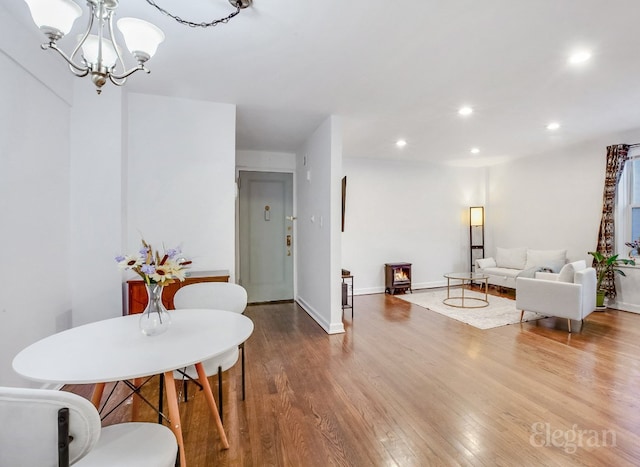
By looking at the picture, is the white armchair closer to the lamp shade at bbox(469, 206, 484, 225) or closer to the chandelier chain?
the lamp shade at bbox(469, 206, 484, 225)

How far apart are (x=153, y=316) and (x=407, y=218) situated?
17.3 ft

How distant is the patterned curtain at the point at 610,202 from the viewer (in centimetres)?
438

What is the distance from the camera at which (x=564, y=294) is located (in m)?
→ 3.47

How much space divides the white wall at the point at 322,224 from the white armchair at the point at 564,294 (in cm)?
235

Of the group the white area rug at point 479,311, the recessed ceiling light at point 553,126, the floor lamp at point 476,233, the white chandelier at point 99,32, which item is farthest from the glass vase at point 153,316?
the floor lamp at point 476,233

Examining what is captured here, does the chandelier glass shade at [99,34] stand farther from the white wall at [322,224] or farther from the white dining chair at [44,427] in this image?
the white wall at [322,224]

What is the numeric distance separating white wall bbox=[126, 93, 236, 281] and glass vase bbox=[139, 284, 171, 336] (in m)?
1.59

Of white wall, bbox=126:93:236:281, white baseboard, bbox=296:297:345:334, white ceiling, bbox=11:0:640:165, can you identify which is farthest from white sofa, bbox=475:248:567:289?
white wall, bbox=126:93:236:281

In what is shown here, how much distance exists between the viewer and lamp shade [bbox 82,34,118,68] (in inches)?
63.0

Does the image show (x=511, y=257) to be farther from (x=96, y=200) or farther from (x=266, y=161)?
(x=96, y=200)

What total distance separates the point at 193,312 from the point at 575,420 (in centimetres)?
249

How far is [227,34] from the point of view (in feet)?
6.79

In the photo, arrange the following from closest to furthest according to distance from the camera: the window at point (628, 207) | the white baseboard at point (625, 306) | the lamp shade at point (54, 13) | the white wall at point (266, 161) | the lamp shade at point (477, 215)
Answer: the lamp shade at point (54, 13) < the white baseboard at point (625, 306) < the window at point (628, 207) < the white wall at point (266, 161) < the lamp shade at point (477, 215)

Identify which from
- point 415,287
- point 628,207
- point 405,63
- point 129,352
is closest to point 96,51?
point 129,352
